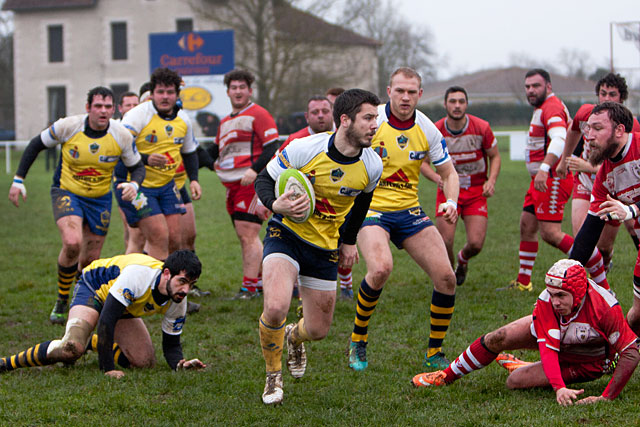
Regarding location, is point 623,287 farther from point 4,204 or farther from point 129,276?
point 4,204

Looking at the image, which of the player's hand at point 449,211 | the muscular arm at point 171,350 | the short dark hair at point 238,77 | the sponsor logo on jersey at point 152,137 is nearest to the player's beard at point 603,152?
the player's hand at point 449,211

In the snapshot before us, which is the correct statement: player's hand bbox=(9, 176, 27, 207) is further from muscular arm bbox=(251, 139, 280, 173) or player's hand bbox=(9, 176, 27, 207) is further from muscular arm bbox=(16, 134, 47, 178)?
muscular arm bbox=(251, 139, 280, 173)

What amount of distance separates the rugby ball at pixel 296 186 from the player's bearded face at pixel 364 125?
1.44ft

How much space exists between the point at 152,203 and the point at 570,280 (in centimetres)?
493

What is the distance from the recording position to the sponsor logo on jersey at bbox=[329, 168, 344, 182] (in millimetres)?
4828

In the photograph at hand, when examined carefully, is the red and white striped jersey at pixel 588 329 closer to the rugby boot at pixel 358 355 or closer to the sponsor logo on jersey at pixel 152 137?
the rugby boot at pixel 358 355

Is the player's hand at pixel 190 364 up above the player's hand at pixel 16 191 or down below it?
below

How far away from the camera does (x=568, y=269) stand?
14.6 ft

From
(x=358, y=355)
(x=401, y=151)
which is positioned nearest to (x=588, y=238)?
(x=401, y=151)

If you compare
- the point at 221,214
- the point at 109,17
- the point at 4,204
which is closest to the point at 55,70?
the point at 109,17

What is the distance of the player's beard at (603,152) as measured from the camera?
16.3 ft

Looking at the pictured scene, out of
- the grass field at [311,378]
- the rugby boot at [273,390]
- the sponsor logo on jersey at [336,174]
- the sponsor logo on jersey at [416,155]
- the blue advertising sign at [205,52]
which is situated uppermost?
the blue advertising sign at [205,52]

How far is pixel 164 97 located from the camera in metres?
8.09

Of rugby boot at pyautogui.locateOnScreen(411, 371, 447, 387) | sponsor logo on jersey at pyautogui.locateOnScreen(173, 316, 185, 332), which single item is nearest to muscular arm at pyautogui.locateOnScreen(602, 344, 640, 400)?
rugby boot at pyautogui.locateOnScreen(411, 371, 447, 387)
